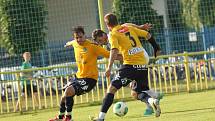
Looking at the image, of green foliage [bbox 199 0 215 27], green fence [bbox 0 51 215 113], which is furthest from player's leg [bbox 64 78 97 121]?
green foliage [bbox 199 0 215 27]

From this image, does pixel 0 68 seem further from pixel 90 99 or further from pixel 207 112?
pixel 207 112

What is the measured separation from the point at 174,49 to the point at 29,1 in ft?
25.2

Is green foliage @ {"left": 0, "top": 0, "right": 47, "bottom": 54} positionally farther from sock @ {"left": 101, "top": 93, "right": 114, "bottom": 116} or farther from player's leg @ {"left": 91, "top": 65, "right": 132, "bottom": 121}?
sock @ {"left": 101, "top": 93, "right": 114, "bottom": 116}

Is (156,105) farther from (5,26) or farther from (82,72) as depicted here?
(5,26)

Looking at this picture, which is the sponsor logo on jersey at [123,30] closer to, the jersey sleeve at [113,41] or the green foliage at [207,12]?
the jersey sleeve at [113,41]

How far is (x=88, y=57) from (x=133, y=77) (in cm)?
123

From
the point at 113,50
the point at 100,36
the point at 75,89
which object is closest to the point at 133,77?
the point at 113,50

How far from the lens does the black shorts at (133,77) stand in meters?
10.0

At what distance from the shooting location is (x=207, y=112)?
1093 centimetres

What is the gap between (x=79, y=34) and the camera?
10867 mm

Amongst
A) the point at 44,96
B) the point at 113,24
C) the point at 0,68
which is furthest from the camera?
the point at 0,68

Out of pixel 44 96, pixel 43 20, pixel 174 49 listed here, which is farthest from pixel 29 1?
pixel 174 49

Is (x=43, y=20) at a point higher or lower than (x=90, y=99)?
higher

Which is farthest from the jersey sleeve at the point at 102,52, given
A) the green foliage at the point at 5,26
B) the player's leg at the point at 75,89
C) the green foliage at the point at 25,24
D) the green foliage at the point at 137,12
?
the green foliage at the point at 5,26
